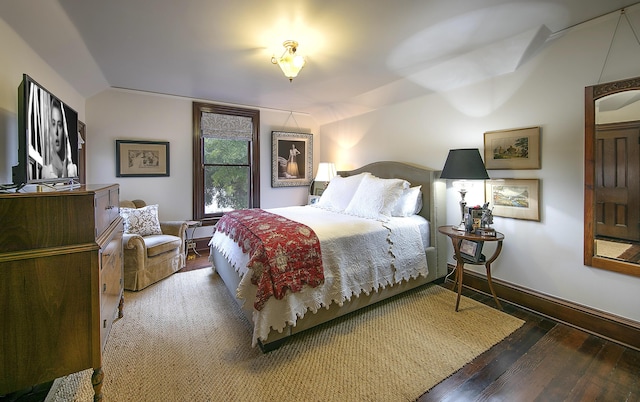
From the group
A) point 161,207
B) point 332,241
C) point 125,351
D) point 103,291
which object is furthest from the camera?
point 161,207

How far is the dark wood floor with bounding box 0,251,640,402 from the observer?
1646mm

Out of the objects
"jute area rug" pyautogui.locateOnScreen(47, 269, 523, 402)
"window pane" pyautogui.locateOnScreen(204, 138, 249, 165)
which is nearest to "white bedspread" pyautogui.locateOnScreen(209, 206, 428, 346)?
"jute area rug" pyautogui.locateOnScreen(47, 269, 523, 402)

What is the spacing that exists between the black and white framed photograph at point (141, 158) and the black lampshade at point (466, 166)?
3.93 m

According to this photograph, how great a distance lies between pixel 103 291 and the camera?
1.51 meters

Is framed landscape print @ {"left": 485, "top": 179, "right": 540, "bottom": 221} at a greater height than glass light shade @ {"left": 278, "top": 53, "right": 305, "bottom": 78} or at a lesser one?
lesser

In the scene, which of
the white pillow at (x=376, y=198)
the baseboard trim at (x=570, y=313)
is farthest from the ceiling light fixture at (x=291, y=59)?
the baseboard trim at (x=570, y=313)

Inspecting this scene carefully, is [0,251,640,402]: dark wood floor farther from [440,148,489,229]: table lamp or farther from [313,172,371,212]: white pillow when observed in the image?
[313,172,371,212]: white pillow

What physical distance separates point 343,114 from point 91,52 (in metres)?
3.41

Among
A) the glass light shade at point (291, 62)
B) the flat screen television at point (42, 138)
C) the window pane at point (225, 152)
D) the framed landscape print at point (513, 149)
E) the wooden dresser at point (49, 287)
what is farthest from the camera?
the window pane at point (225, 152)

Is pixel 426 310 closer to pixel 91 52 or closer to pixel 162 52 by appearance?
pixel 162 52

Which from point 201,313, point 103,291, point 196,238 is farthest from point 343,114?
point 103,291

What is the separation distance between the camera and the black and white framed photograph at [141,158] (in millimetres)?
3910

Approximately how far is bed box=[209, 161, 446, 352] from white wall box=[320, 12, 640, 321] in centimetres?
50

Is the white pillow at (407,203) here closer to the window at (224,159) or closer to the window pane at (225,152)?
the window at (224,159)
